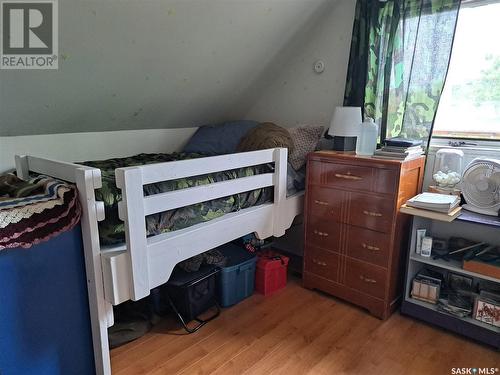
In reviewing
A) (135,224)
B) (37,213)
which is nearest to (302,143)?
(135,224)

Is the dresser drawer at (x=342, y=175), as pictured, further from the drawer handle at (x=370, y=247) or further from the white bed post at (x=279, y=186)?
the drawer handle at (x=370, y=247)

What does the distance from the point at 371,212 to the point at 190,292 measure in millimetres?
1154

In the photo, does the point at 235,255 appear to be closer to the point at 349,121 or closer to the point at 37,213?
the point at 349,121

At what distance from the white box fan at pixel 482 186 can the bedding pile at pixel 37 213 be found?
1.99 m

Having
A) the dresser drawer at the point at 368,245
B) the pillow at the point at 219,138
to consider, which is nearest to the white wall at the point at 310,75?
the pillow at the point at 219,138

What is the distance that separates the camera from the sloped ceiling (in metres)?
1.79

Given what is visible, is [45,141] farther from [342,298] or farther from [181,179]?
[342,298]

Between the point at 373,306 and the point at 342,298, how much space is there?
212mm

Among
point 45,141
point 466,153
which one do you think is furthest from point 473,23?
point 45,141

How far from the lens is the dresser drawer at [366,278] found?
2.08m

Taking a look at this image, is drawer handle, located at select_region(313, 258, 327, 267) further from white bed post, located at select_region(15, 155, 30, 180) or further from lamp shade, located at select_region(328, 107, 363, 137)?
white bed post, located at select_region(15, 155, 30, 180)

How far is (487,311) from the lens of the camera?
1.87 meters

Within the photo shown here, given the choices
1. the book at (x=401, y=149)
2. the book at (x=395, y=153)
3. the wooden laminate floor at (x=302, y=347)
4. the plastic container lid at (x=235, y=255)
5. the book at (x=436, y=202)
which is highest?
the book at (x=401, y=149)

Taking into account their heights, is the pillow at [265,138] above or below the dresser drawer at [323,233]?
above
